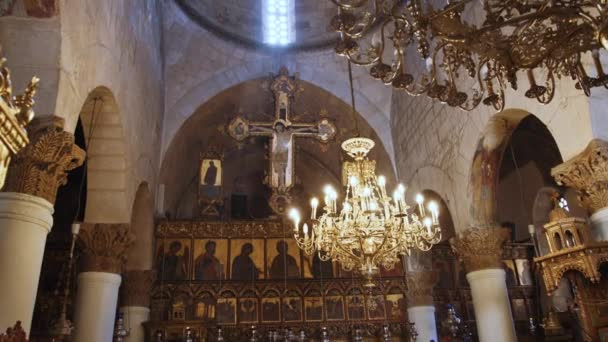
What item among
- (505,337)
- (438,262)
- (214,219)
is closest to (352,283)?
(438,262)

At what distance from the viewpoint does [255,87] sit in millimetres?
13477

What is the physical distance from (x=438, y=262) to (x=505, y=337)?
16.0 ft

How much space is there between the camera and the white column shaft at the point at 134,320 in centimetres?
1025

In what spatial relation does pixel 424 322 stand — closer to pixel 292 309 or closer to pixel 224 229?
pixel 292 309

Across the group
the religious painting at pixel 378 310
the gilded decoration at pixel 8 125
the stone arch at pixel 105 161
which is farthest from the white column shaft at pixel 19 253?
the religious painting at pixel 378 310

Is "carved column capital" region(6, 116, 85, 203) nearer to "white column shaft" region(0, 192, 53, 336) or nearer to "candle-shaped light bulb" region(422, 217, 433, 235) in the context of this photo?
"white column shaft" region(0, 192, 53, 336)

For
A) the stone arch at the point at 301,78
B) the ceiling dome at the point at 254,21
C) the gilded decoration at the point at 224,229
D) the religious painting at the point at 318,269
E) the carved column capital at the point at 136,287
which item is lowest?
the carved column capital at the point at 136,287

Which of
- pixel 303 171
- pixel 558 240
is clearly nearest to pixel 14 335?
pixel 558 240

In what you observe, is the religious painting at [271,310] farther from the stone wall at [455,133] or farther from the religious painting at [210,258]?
the stone wall at [455,133]

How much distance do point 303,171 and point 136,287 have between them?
670 centimetres

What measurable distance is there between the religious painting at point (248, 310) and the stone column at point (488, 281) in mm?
4989

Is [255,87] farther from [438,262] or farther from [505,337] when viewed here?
[505,337]

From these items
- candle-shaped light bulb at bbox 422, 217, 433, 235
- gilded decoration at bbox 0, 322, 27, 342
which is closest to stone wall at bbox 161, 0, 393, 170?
candle-shaped light bulb at bbox 422, 217, 433, 235

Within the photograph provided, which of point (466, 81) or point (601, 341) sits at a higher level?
point (466, 81)
